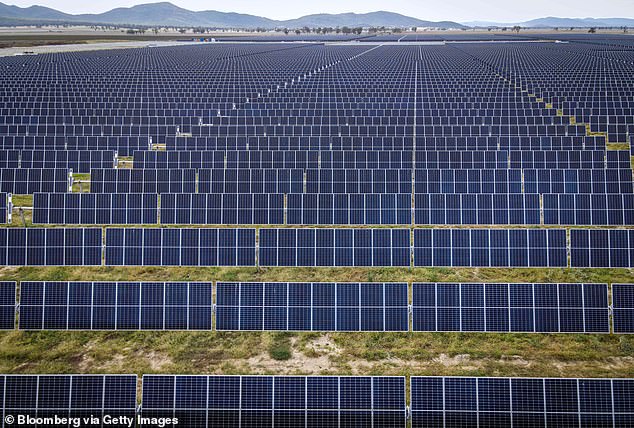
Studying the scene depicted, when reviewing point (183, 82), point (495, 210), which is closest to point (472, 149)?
point (495, 210)

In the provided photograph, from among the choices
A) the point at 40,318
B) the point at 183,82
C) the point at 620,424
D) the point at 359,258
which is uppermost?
the point at 183,82

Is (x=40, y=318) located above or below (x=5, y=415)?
above

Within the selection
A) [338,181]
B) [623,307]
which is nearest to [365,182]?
[338,181]

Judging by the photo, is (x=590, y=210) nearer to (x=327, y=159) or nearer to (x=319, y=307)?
(x=319, y=307)

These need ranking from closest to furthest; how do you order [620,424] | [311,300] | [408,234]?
[620,424] → [311,300] → [408,234]

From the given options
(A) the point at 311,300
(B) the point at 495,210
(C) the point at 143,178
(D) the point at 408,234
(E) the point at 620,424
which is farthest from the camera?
(C) the point at 143,178

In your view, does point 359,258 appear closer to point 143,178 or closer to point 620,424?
point 620,424

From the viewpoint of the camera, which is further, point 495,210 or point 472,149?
point 472,149

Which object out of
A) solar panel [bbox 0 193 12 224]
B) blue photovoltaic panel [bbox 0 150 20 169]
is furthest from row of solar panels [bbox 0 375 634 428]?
blue photovoltaic panel [bbox 0 150 20 169]
